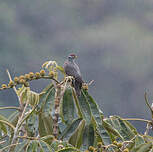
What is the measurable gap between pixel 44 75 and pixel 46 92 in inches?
15.6

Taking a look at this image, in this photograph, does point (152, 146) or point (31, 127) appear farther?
point (31, 127)

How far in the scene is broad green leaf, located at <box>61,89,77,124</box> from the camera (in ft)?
8.89

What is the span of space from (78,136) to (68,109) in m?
0.19

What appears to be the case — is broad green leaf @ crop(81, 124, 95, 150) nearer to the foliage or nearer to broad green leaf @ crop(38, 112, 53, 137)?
the foliage

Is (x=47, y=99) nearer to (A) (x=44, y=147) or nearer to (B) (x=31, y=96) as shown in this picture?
(B) (x=31, y=96)

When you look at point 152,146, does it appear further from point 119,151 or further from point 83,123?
point 83,123

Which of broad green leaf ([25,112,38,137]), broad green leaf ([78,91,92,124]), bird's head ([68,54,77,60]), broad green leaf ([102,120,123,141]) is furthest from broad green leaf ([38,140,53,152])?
bird's head ([68,54,77,60])

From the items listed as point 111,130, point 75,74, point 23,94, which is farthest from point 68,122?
point 75,74

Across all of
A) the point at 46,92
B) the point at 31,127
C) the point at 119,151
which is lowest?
the point at 119,151

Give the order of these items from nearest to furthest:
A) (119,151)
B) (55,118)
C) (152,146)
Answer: (119,151)
(152,146)
(55,118)

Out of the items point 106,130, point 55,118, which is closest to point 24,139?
point 55,118

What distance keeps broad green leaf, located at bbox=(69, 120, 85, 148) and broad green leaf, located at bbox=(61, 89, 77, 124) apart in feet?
0.23

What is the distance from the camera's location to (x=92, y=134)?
271cm

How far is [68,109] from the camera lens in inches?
107
